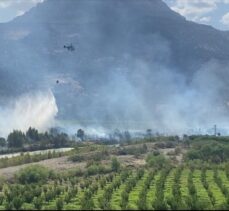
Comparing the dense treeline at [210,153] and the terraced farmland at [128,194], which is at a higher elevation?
the dense treeline at [210,153]

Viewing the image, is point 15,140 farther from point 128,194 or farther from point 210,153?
point 128,194

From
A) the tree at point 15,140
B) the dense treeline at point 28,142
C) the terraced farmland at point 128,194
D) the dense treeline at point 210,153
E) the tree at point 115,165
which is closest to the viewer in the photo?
the terraced farmland at point 128,194

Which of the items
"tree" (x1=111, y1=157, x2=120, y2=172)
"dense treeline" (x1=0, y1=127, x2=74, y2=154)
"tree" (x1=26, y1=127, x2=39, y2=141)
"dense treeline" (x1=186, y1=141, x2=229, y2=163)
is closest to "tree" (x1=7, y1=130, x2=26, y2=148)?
"dense treeline" (x1=0, y1=127, x2=74, y2=154)

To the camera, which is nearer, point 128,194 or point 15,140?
point 128,194

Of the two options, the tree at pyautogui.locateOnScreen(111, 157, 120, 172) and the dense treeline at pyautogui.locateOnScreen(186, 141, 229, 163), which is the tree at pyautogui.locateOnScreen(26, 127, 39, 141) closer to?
the dense treeline at pyautogui.locateOnScreen(186, 141, 229, 163)

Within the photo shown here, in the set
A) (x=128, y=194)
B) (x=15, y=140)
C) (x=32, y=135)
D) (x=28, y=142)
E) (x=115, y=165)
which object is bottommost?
(x=128, y=194)

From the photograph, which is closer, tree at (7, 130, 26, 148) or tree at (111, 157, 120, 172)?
tree at (111, 157, 120, 172)

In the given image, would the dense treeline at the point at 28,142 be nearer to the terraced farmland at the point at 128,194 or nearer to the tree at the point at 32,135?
the tree at the point at 32,135

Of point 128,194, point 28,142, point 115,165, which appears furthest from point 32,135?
point 128,194

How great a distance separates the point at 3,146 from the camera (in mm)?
135500

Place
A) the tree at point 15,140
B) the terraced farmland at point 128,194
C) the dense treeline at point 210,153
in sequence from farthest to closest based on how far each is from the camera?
the tree at point 15,140, the dense treeline at point 210,153, the terraced farmland at point 128,194

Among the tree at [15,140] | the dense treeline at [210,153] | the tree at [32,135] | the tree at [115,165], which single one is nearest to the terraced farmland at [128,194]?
the tree at [115,165]

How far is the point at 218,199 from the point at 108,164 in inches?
1381

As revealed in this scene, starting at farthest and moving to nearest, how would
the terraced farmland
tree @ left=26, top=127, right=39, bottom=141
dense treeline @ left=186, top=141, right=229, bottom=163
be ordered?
1. tree @ left=26, top=127, right=39, bottom=141
2. dense treeline @ left=186, top=141, right=229, bottom=163
3. the terraced farmland
